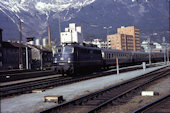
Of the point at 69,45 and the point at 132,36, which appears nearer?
the point at 69,45

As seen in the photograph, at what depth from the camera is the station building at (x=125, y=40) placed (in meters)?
171

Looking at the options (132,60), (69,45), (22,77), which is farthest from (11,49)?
(69,45)

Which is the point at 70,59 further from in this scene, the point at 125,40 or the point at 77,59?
the point at 125,40

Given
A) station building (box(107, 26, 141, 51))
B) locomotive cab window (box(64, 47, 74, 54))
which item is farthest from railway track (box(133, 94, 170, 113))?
station building (box(107, 26, 141, 51))

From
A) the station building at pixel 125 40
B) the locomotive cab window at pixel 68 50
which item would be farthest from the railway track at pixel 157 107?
the station building at pixel 125 40

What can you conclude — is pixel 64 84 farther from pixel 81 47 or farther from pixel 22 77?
pixel 22 77

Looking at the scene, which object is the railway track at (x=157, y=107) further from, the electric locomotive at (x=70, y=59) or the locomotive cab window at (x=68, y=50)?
the locomotive cab window at (x=68, y=50)

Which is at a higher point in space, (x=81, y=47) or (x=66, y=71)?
(x=81, y=47)

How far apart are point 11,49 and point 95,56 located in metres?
51.5

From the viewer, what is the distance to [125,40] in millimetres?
176000

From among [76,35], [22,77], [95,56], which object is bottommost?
[22,77]

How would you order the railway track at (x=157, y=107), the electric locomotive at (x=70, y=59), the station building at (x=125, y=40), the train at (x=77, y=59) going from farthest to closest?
the station building at (x=125, y=40) < the train at (x=77, y=59) < the electric locomotive at (x=70, y=59) < the railway track at (x=157, y=107)

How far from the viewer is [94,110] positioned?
8.51 metres

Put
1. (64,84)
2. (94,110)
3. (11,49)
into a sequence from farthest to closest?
(11,49)
(64,84)
(94,110)
